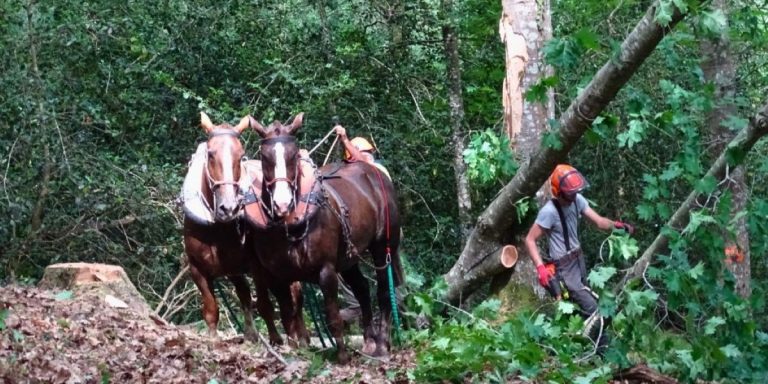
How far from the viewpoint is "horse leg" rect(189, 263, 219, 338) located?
998 cm

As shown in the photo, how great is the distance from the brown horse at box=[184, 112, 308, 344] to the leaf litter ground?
0.55m

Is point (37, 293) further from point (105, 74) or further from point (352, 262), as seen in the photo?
point (105, 74)

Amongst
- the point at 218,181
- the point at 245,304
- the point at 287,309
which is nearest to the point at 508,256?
the point at 287,309

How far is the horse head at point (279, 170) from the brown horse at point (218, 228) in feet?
1.47

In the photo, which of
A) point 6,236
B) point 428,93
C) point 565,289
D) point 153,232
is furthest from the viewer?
point 428,93

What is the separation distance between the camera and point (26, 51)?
14.1 m

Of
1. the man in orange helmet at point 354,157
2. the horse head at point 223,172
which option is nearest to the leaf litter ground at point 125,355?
the horse head at point 223,172

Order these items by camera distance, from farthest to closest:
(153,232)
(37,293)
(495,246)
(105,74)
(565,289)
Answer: (105,74) → (153,232) → (495,246) → (37,293) → (565,289)

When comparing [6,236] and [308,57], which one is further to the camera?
[308,57]

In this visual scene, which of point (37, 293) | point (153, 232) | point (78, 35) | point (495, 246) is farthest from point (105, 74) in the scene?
point (495, 246)

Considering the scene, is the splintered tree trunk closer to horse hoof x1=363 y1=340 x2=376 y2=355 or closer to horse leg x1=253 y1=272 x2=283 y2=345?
horse hoof x1=363 y1=340 x2=376 y2=355

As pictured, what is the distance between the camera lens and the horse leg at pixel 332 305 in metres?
9.23

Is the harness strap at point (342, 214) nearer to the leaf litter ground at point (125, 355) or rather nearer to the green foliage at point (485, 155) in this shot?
the leaf litter ground at point (125, 355)

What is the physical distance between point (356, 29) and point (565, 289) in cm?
788
